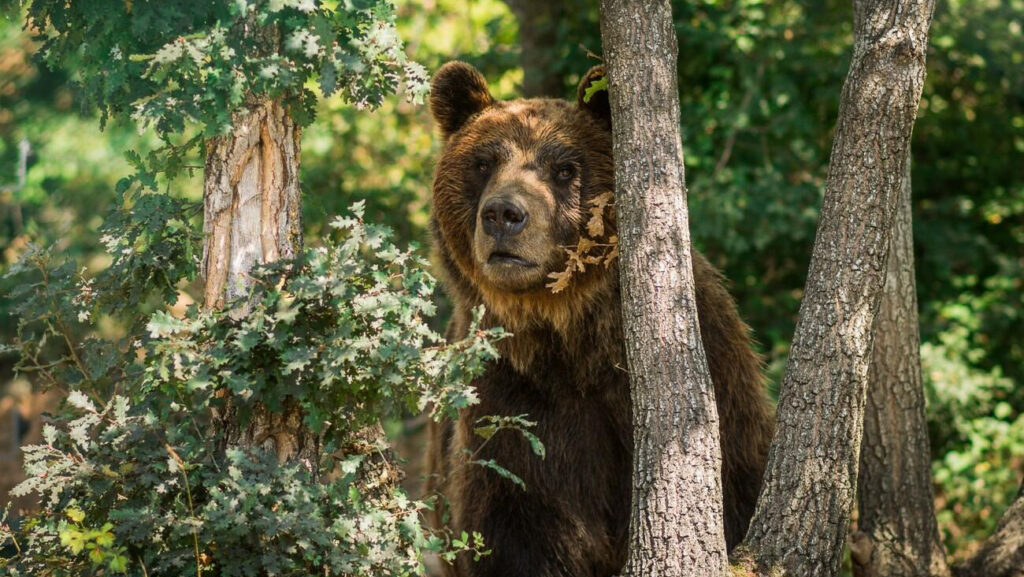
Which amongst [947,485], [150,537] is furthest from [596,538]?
[947,485]

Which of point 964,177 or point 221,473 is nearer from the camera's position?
point 221,473

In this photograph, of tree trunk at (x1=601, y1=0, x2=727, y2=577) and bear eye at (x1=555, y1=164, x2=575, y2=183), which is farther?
bear eye at (x1=555, y1=164, x2=575, y2=183)

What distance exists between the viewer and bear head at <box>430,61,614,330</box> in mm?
4344

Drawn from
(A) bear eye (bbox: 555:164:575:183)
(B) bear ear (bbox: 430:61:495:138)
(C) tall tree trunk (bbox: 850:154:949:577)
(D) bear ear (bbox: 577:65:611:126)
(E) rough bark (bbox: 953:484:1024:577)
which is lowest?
(E) rough bark (bbox: 953:484:1024:577)

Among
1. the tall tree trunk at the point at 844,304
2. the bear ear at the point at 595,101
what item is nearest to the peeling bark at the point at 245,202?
the bear ear at the point at 595,101

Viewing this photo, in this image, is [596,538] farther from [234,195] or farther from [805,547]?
[234,195]

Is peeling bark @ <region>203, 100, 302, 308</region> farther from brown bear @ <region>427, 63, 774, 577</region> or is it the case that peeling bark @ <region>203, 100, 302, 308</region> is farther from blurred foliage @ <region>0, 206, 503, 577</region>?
brown bear @ <region>427, 63, 774, 577</region>

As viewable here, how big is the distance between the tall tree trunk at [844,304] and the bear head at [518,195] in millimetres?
1031

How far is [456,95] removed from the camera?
5074 mm

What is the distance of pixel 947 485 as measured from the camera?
682cm

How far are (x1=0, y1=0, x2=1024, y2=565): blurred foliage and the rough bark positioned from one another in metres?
2.06

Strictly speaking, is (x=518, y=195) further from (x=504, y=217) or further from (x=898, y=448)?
(x=898, y=448)

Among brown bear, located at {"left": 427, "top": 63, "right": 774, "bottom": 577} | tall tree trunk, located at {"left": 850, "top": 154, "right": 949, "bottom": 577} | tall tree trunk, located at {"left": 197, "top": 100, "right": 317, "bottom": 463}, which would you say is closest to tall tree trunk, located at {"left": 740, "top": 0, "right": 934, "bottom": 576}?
brown bear, located at {"left": 427, "top": 63, "right": 774, "bottom": 577}

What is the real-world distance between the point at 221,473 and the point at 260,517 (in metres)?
0.25
